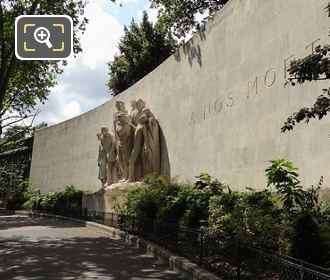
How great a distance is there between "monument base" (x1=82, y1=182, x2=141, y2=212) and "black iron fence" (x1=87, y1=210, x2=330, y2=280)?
649 centimetres

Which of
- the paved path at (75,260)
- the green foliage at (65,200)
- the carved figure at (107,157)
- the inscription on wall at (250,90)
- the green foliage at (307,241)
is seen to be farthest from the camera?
the green foliage at (65,200)

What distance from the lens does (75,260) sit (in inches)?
390

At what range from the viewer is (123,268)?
9.00m

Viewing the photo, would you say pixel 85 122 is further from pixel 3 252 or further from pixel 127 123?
pixel 3 252

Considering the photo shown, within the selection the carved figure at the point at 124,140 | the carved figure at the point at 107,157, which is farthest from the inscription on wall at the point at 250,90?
the carved figure at the point at 107,157

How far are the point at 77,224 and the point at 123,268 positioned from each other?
11501mm

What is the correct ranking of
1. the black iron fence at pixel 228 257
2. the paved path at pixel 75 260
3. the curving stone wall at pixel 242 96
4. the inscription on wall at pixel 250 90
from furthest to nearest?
the inscription on wall at pixel 250 90 < the curving stone wall at pixel 242 96 < the paved path at pixel 75 260 < the black iron fence at pixel 228 257

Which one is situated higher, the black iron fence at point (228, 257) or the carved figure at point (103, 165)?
the carved figure at point (103, 165)

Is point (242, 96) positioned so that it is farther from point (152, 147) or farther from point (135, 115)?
point (135, 115)

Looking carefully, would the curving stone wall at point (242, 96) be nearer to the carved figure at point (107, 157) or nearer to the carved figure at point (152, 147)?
the carved figure at point (152, 147)

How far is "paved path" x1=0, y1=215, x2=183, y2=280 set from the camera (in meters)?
8.34

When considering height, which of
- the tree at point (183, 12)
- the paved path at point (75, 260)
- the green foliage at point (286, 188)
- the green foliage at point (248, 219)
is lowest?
the paved path at point (75, 260)

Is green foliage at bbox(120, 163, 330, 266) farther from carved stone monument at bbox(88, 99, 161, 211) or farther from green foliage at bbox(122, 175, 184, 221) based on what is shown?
carved stone monument at bbox(88, 99, 161, 211)

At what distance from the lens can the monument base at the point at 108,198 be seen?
18516 millimetres
